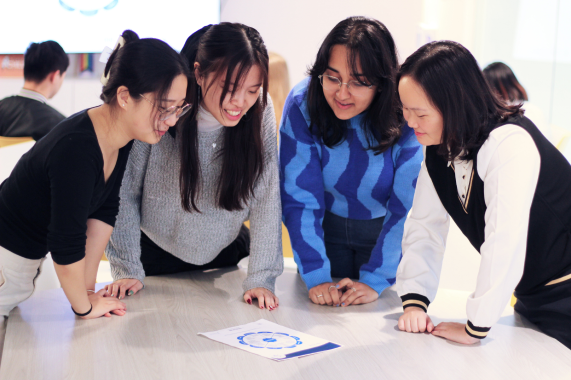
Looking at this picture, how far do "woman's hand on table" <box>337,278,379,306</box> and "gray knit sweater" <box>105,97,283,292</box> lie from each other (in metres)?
0.19

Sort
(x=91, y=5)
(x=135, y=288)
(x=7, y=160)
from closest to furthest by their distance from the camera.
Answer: (x=135, y=288) < (x=7, y=160) < (x=91, y=5)

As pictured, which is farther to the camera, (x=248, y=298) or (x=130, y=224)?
(x=130, y=224)

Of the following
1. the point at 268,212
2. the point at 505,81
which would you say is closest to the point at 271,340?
the point at 268,212

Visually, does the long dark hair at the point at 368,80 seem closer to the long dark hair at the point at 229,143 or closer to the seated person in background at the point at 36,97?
the long dark hair at the point at 229,143

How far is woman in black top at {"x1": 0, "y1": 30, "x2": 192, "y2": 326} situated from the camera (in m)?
1.09

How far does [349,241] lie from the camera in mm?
1638

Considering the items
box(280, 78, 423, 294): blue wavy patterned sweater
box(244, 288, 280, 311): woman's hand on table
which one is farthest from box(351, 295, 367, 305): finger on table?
box(244, 288, 280, 311): woman's hand on table

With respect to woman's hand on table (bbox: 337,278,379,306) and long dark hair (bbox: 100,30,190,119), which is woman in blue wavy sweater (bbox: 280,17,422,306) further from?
long dark hair (bbox: 100,30,190,119)

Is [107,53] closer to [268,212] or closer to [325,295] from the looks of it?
[268,212]

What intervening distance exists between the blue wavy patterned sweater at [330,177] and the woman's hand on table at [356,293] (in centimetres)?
6

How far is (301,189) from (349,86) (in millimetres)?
333

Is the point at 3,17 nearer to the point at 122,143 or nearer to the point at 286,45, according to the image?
the point at 286,45

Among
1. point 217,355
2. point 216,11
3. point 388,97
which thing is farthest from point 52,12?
point 217,355

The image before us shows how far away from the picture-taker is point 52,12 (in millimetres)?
3346
